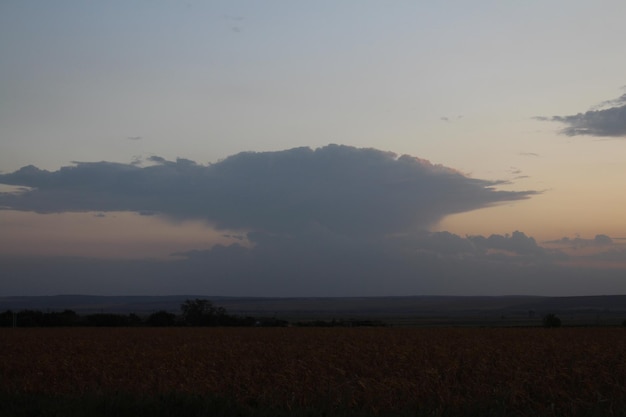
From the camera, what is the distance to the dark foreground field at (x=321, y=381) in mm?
13820

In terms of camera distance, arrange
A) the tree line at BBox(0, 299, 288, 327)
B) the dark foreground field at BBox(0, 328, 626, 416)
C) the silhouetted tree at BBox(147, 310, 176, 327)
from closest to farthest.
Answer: the dark foreground field at BBox(0, 328, 626, 416), the tree line at BBox(0, 299, 288, 327), the silhouetted tree at BBox(147, 310, 176, 327)

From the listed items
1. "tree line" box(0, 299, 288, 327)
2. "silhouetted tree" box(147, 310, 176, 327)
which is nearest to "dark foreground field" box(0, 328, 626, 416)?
"tree line" box(0, 299, 288, 327)

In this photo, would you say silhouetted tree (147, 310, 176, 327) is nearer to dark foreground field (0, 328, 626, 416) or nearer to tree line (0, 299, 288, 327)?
tree line (0, 299, 288, 327)

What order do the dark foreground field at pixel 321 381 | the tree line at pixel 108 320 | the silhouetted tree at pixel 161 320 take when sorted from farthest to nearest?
1. the silhouetted tree at pixel 161 320
2. the tree line at pixel 108 320
3. the dark foreground field at pixel 321 381

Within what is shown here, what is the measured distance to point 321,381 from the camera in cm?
1798

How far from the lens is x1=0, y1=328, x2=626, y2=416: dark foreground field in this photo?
45.3 ft

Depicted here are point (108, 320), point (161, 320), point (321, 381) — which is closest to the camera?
point (321, 381)

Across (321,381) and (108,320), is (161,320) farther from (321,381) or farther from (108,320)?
(321,381)

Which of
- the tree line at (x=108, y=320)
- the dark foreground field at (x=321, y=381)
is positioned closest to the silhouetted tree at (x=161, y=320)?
the tree line at (x=108, y=320)

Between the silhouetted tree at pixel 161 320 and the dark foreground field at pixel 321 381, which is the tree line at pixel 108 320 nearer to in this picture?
the silhouetted tree at pixel 161 320

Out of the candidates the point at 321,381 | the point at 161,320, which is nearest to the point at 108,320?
the point at 161,320

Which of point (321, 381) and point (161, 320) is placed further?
point (161, 320)

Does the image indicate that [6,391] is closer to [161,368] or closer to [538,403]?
[161,368]

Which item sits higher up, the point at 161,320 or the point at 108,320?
the point at 108,320
